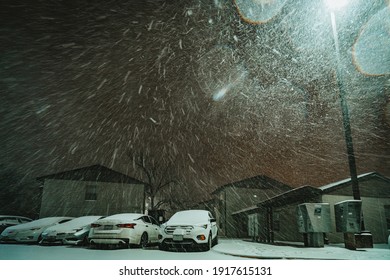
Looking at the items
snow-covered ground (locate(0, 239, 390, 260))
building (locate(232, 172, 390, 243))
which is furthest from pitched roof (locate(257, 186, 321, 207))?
snow-covered ground (locate(0, 239, 390, 260))

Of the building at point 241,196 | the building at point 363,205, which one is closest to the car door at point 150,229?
the building at point 363,205

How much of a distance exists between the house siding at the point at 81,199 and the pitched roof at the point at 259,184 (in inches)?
402

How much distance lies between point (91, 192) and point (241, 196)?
14.1 metres

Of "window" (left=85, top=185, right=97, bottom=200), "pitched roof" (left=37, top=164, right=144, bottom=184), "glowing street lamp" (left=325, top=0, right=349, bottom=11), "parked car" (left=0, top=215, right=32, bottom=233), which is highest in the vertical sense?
"glowing street lamp" (left=325, top=0, right=349, bottom=11)

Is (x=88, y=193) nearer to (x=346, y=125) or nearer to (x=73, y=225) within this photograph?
(x=73, y=225)

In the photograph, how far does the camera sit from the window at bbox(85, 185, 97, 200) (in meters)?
23.1

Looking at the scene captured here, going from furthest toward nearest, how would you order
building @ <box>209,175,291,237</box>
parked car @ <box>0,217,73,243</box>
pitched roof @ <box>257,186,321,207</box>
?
1. building @ <box>209,175,291,237</box>
2. pitched roof @ <box>257,186,321,207</box>
3. parked car @ <box>0,217,73,243</box>

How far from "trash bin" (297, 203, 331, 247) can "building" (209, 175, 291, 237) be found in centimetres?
1585

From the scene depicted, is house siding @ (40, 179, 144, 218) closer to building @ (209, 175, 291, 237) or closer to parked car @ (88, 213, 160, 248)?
building @ (209, 175, 291, 237)

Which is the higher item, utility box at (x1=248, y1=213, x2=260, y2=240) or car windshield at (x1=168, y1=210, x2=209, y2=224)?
car windshield at (x1=168, y1=210, x2=209, y2=224)

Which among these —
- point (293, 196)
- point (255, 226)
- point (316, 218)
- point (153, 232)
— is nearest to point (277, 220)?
point (255, 226)

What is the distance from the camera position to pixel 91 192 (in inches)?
914
